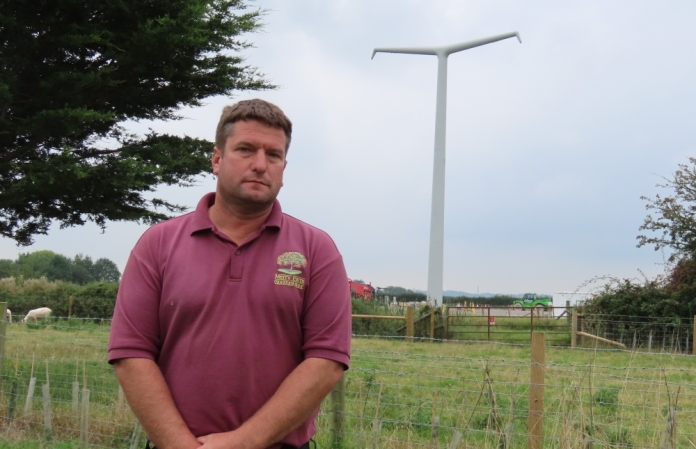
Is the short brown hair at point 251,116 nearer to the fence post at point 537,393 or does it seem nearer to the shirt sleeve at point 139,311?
the shirt sleeve at point 139,311

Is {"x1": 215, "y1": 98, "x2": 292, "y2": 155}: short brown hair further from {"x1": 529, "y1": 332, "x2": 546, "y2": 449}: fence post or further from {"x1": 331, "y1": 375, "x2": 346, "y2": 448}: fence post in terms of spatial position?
{"x1": 331, "y1": 375, "x2": 346, "y2": 448}: fence post

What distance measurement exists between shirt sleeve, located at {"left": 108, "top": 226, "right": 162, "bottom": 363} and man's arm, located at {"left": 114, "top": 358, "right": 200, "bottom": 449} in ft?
0.13

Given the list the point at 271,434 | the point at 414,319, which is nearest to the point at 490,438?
the point at 271,434

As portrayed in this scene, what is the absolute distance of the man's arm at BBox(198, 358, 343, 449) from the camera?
2.34m

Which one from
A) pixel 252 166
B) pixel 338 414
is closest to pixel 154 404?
pixel 252 166

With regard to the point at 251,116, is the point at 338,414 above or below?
below

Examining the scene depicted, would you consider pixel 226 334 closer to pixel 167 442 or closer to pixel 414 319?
pixel 167 442

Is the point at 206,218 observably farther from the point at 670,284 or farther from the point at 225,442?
the point at 670,284

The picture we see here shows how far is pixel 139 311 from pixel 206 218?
361 millimetres

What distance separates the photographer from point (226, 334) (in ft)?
7.84

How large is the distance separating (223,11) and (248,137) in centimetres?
840

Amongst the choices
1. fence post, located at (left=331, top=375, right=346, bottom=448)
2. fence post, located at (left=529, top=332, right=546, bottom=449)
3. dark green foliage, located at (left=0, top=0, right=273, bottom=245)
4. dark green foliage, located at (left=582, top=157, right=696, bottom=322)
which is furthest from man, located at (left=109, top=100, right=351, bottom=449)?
dark green foliage, located at (left=582, top=157, right=696, bottom=322)

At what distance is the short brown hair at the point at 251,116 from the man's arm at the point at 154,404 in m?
0.74

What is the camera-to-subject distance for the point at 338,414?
19.4 feet
